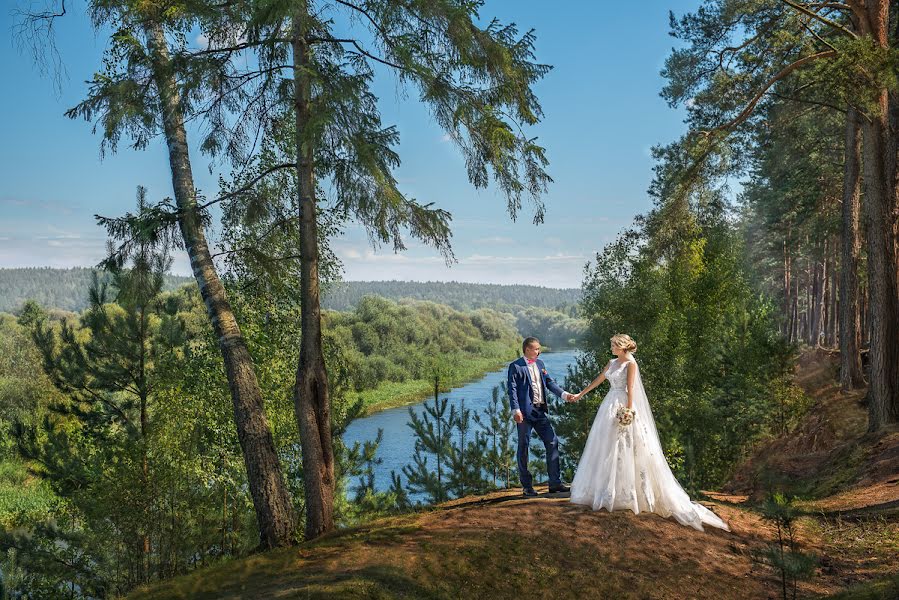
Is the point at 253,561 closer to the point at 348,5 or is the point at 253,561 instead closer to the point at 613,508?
the point at 613,508

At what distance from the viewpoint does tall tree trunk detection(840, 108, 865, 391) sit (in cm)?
1466

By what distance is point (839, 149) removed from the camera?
2102 cm

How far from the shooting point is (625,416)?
6.78 meters

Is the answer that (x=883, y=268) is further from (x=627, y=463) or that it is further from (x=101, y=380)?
(x=101, y=380)

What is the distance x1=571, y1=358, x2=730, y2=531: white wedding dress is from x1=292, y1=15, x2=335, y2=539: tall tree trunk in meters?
2.94

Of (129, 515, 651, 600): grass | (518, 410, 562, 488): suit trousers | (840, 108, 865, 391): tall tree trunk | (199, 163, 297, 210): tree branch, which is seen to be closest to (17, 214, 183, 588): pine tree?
(199, 163, 297, 210): tree branch

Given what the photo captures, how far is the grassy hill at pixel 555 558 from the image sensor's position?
17.7 ft

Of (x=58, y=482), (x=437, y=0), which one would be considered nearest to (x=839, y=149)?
(x=437, y=0)

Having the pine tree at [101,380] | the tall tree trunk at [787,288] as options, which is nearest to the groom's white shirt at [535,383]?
the pine tree at [101,380]

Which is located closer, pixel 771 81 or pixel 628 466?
pixel 628 466

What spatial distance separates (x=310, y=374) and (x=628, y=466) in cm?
358

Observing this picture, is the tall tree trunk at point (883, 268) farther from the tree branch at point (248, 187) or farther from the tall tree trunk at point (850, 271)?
the tree branch at point (248, 187)

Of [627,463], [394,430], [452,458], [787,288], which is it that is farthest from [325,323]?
[787,288]

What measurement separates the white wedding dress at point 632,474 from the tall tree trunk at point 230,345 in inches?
135
